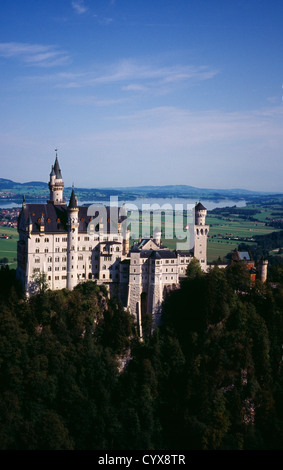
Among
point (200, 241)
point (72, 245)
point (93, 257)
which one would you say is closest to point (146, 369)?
point (93, 257)

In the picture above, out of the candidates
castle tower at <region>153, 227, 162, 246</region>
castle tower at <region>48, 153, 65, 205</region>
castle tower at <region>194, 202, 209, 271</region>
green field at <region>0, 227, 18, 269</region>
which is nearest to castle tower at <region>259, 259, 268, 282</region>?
castle tower at <region>194, 202, 209, 271</region>

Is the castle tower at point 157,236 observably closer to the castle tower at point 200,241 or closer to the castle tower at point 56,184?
the castle tower at point 200,241

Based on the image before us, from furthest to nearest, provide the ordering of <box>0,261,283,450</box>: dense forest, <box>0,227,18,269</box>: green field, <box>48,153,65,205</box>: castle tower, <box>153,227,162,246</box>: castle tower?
Answer: 1. <box>0,227,18,269</box>: green field
2. <box>153,227,162,246</box>: castle tower
3. <box>48,153,65,205</box>: castle tower
4. <box>0,261,283,450</box>: dense forest

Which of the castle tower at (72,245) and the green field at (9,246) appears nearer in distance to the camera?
the castle tower at (72,245)

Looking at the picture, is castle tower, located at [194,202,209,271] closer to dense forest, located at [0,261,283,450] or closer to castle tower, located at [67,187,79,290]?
dense forest, located at [0,261,283,450]

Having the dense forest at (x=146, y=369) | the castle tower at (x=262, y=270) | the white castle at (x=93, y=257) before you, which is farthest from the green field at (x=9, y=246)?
the castle tower at (x=262, y=270)
